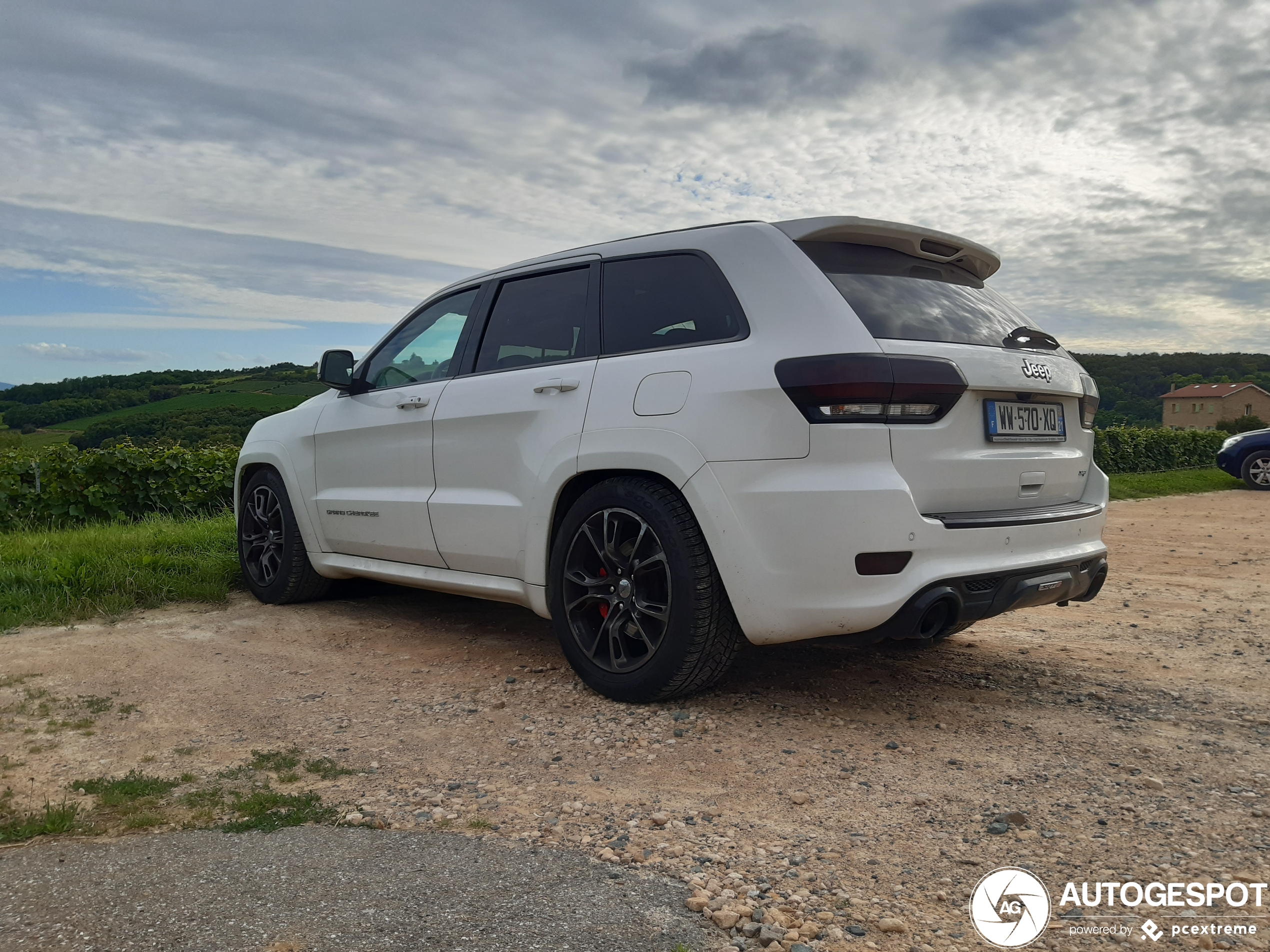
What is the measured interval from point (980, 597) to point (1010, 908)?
1.36 m

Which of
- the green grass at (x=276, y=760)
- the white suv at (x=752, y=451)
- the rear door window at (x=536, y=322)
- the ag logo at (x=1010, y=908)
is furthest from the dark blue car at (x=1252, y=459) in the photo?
the green grass at (x=276, y=760)

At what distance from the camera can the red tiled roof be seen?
5603 centimetres

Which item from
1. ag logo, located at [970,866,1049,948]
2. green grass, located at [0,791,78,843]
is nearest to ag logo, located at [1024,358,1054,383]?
ag logo, located at [970,866,1049,948]

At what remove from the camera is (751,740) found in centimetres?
350

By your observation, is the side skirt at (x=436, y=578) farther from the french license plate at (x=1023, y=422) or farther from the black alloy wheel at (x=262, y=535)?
the french license plate at (x=1023, y=422)

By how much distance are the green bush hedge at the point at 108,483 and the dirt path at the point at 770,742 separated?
5.15 metres

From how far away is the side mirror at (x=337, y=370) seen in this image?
18.0ft

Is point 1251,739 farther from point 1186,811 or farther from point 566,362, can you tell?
point 566,362

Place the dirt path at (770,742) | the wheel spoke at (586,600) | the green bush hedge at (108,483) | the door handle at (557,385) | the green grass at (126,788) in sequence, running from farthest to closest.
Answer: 1. the green bush hedge at (108,483)
2. the door handle at (557,385)
3. the wheel spoke at (586,600)
4. the green grass at (126,788)
5. the dirt path at (770,742)

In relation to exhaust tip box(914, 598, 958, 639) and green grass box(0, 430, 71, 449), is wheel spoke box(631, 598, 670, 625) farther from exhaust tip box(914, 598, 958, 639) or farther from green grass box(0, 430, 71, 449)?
green grass box(0, 430, 71, 449)

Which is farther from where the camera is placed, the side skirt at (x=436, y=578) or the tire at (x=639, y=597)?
the side skirt at (x=436, y=578)

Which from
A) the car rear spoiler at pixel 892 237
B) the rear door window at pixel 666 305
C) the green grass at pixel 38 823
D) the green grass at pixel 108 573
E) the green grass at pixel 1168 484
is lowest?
the green grass at pixel 1168 484

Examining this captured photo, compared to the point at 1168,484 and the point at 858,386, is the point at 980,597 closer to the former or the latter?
the point at 858,386

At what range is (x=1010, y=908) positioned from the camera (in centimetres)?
226
